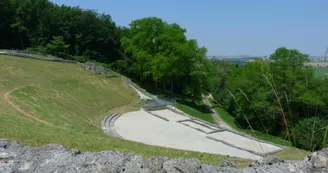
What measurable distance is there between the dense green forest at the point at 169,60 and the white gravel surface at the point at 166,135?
3240mm

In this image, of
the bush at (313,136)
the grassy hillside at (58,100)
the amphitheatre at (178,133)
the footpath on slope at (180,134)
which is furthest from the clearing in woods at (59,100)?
the footpath on slope at (180,134)

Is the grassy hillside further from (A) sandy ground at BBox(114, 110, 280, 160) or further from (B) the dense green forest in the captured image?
(B) the dense green forest

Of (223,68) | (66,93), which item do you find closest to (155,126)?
(66,93)

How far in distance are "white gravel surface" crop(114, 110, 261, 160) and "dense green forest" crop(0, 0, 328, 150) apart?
10.6ft

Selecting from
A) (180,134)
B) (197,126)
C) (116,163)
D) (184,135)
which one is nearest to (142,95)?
(197,126)

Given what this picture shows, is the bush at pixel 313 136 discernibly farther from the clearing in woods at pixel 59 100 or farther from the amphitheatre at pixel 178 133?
the amphitheatre at pixel 178 133

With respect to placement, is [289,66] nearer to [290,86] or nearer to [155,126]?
[290,86]

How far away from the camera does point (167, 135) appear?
21.7m

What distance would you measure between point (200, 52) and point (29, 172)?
130 feet

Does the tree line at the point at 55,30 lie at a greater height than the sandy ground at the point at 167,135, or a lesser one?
greater

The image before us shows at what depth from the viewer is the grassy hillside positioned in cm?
1347

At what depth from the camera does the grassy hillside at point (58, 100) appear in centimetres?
1347

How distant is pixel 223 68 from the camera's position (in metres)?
60.4

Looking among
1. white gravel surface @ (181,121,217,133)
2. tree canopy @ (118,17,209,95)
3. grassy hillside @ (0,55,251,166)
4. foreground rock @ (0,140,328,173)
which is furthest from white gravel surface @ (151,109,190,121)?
foreground rock @ (0,140,328,173)
